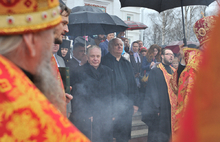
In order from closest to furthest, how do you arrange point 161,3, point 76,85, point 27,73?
point 27,73, point 76,85, point 161,3

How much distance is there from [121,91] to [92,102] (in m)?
0.68

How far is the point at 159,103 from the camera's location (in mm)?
4453

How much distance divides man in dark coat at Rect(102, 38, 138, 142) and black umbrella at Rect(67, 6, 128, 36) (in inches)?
23.4

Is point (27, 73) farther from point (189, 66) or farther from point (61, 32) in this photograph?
point (189, 66)

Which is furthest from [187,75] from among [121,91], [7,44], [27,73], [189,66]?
[7,44]

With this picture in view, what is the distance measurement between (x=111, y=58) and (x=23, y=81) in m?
3.65

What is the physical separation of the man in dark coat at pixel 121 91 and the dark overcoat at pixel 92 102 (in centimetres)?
23

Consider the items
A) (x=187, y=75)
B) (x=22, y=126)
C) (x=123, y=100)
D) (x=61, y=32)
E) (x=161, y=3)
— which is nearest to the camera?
(x=22, y=126)

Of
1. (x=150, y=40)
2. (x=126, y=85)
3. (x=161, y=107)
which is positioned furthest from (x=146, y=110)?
(x=150, y=40)

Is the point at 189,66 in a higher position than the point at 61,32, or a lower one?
lower

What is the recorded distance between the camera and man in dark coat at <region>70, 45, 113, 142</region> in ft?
12.4

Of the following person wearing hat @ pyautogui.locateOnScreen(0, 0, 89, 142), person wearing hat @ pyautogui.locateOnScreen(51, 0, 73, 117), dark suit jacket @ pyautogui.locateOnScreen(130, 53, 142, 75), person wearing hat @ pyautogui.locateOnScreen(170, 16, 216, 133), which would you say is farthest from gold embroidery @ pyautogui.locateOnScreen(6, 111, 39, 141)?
dark suit jacket @ pyautogui.locateOnScreen(130, 53, 142, 75)

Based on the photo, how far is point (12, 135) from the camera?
28.8 inches

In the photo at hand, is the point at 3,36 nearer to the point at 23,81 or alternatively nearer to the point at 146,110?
the point at 23,81
